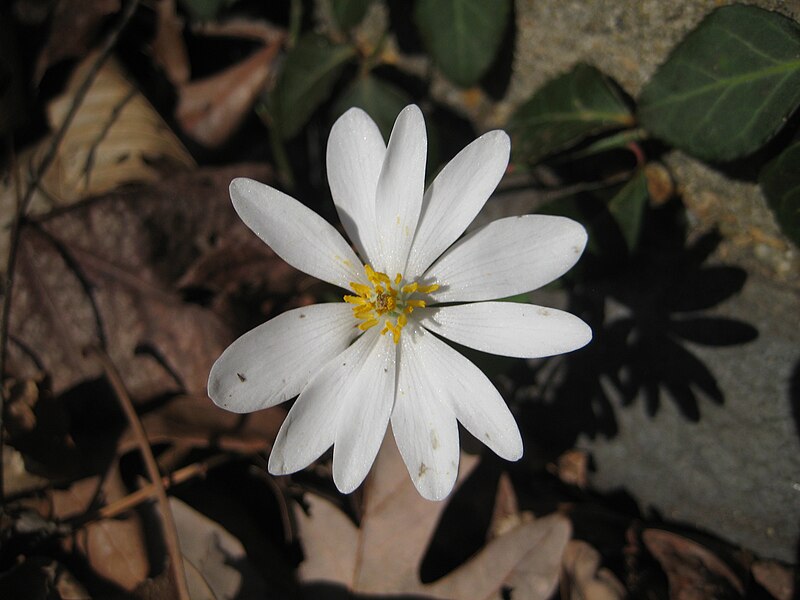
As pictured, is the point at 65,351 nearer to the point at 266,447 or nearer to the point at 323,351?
the point at 266,447

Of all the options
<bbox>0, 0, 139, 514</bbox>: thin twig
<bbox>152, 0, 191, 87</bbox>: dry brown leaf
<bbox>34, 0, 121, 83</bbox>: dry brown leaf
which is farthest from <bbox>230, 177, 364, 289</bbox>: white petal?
<bbox>34, 0, 121, 83</bbox>: dry brown leaf

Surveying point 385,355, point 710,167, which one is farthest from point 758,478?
point 385,355

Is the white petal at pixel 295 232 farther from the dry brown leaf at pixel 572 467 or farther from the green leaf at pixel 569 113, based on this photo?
the dry brown leaf at pixel 572 467

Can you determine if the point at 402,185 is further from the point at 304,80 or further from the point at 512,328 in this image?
the point at 304,80

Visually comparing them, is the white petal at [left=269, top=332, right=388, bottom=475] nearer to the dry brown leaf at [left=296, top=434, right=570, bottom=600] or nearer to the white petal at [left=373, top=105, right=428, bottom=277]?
the white petal at [left=373, top=105, right=428, bottom=277]

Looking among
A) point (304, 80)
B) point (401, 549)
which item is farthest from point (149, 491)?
point (304, 80)

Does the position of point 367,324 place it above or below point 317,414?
above
